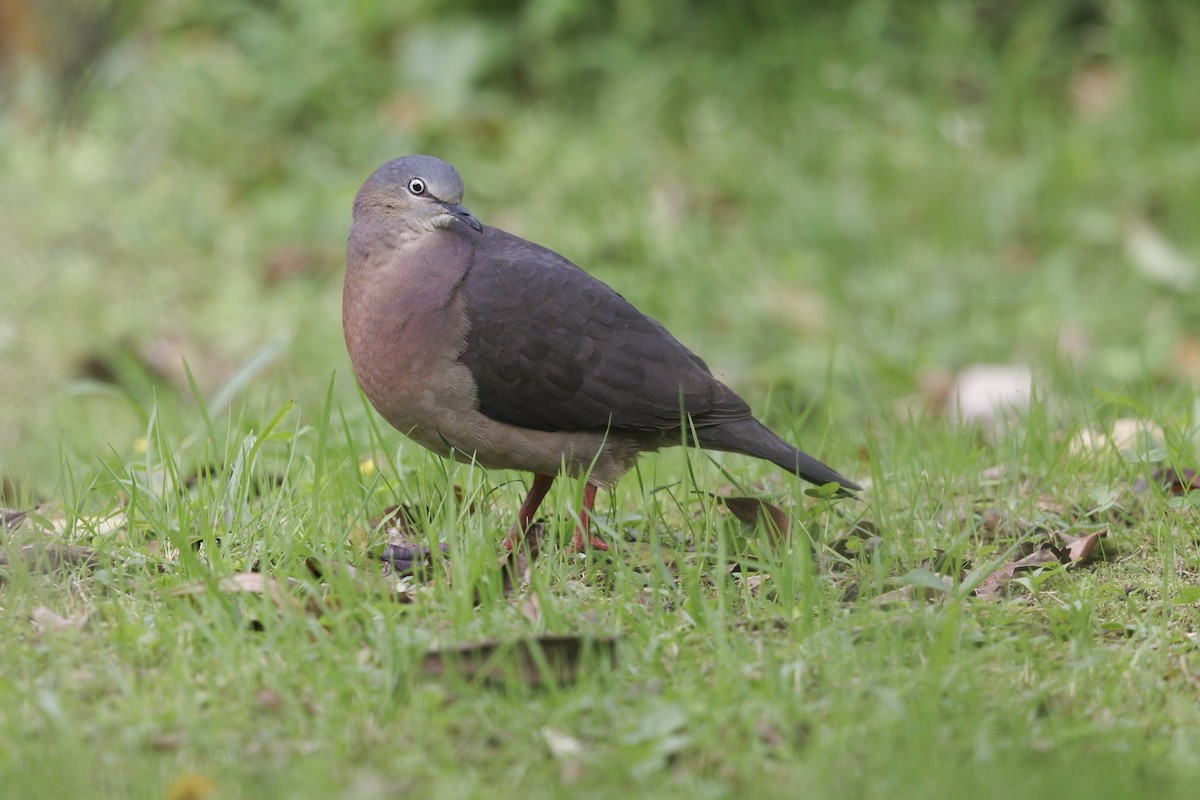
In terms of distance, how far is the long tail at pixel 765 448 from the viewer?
383 centimetres

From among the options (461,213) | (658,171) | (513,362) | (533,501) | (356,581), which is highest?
(658,171)

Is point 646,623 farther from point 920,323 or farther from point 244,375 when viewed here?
point 920,323

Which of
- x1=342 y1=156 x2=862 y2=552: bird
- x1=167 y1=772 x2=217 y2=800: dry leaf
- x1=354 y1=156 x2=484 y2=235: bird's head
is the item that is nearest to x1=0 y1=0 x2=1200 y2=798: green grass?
x1=167 y1=772 x2=217 y2=800: dry leaf

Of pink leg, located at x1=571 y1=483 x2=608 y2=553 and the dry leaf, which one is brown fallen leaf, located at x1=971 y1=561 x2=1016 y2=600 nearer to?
pink leg, located at x1=571 y1=483 x2=608 y2=553

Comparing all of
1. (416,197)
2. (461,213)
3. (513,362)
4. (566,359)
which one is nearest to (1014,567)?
(566,359)

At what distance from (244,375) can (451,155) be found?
4.18 meters

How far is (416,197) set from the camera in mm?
4059

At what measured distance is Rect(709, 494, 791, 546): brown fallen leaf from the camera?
364 centimetres

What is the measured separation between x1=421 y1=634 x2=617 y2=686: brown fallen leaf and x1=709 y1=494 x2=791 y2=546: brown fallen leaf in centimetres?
86

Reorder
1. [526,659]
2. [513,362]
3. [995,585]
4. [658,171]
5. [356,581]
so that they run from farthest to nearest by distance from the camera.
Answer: [658,171] < [513,362] < [995,585] < [356,581] < [526,659]

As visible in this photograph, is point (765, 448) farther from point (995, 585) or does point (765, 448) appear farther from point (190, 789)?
point (190, 789)

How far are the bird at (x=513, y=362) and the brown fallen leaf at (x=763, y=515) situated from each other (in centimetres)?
14

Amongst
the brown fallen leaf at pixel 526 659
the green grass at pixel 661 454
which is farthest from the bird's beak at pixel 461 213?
the brown fallen leaf at pixel 526 659

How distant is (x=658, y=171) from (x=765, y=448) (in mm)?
4513
